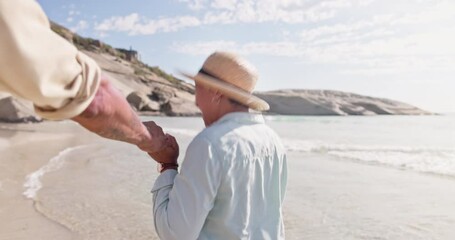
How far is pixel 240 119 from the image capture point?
6.28 ft

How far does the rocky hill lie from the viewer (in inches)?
1442

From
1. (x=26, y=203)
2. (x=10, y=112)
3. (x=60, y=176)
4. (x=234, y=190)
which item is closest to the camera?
(x=234, y=190)

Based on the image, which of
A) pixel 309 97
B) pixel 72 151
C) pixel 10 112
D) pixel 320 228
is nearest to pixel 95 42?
pixel 309 97

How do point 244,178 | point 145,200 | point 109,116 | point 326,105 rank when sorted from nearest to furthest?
point 109,116 < point 244,178 < point 145,200 < point 326,105

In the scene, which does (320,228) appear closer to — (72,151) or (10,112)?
(72,151)

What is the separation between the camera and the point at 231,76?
1.93 metres

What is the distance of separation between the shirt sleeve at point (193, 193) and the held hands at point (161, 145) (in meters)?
0.06

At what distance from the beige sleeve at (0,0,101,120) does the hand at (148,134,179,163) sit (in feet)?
2.49

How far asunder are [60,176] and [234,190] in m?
6.88

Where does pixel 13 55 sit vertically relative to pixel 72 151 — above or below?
above

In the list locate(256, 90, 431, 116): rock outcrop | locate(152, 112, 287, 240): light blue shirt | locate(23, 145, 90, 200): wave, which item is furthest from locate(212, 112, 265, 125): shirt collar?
locate(256, 90, 431, 116): rock outcrop

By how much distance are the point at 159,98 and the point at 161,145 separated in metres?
41.0

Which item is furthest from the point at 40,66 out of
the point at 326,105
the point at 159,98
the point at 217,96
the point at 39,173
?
the point at 326,105

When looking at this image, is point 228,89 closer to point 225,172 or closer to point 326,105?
point 225,172
